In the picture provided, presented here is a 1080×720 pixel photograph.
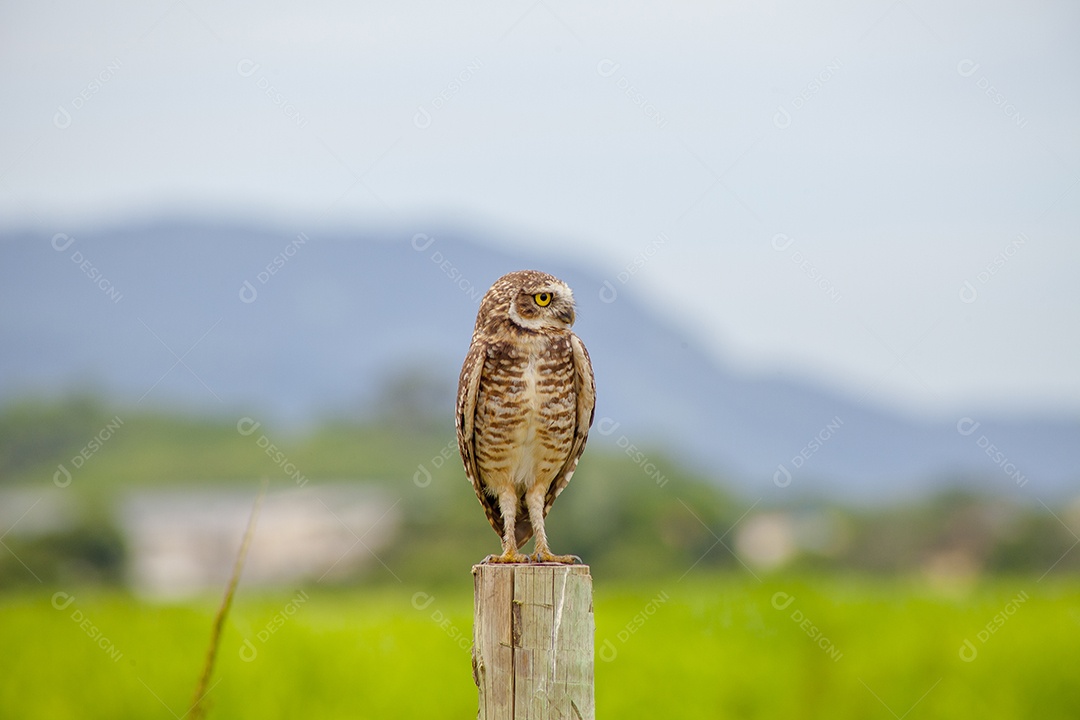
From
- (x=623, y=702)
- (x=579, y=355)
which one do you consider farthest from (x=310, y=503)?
(x=579, y=355)

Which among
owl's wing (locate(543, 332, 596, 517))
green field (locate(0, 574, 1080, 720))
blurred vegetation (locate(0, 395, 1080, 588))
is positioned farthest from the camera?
blurred vegetation (locate(0, 395, 1080, 588))

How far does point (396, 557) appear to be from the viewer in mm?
28141

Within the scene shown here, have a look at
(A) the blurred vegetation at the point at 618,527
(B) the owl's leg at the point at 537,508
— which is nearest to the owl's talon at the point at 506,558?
(B) the owl's leg at the point at 537,508

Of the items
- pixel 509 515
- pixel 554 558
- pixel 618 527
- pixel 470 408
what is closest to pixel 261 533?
pixel 618 527

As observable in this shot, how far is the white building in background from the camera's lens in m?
32.3

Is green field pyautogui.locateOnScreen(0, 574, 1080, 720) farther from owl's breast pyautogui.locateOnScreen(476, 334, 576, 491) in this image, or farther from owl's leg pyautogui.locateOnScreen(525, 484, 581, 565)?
owl's breast pyautogui.locateOnScreen(476, 334, 576, 491)

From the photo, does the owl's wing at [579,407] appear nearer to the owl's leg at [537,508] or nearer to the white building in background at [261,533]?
the owl's leg at [537,508]

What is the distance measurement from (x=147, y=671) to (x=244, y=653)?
3.07 ft

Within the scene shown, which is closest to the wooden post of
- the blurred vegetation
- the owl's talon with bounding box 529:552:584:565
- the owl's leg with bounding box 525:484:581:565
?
the owl's talon with bounding box 529:552:584:565

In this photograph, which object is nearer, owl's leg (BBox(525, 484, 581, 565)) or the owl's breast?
the owl's breast

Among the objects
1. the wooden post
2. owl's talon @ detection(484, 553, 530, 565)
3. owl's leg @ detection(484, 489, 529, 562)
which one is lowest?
the wooden post

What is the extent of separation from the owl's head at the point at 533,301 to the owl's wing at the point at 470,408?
23 cm

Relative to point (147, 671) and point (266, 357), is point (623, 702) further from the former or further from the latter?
point (266, 357)

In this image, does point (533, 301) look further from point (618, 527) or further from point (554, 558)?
point (618, 527)
